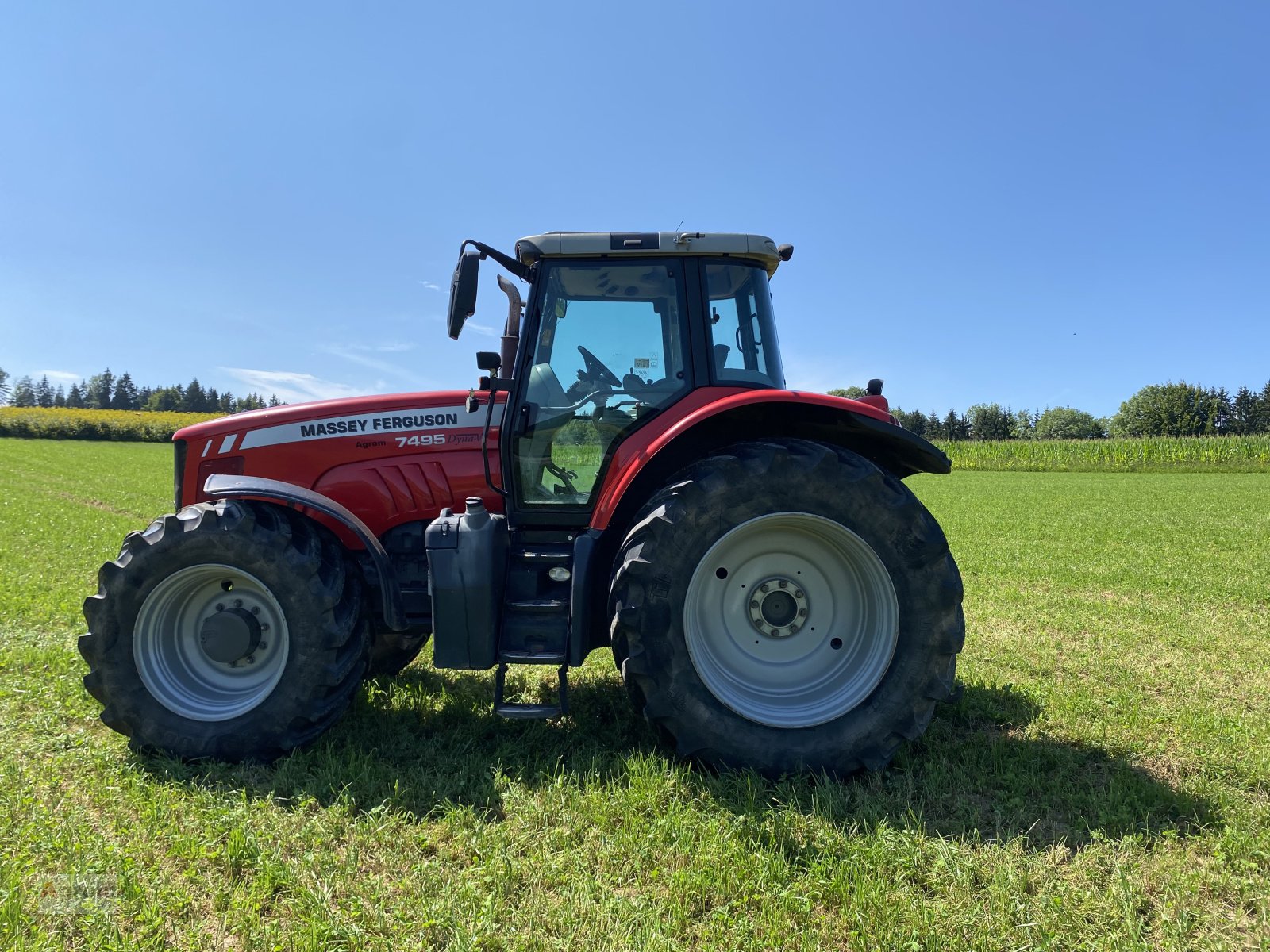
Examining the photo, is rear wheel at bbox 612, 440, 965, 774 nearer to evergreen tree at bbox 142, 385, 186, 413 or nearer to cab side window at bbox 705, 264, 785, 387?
cab side window at bbox 705, 264, 785, 387

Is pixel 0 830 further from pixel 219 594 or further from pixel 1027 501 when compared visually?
pixel 1027 501

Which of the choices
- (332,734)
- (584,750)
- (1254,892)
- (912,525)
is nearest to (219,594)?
(332,734)

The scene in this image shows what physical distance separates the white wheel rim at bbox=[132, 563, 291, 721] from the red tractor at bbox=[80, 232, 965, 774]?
0.4 inches

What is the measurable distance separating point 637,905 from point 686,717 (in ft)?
2.79

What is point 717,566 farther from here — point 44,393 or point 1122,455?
point 44,393

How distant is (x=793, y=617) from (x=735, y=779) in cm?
74

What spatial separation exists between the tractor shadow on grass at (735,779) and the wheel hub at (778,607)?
0.63 m

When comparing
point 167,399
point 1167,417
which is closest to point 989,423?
point 1167,417

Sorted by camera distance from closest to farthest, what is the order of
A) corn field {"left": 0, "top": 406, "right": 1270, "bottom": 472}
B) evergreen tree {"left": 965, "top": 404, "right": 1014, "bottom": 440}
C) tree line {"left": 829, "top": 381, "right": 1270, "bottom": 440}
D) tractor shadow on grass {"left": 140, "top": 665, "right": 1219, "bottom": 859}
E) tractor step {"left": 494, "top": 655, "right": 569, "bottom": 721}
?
tractor shadow on grass {"left": 140, "top": 665, "right": 1219, "bottom": 859}
tractor step {"left": 494, "top": 655, "right": 569, "bottom": 721}
corn field {"left": 0, "top": 406, "right": 1270, "bottom": 472}
tree line {"left": 829, "top": 381, "right": 1270, "bottom": 440}
evergreen tree {"left": 965, "top": 404, "right": 1014, "bottom": 440}

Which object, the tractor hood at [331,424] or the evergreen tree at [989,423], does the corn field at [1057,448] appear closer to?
the tractor hood at [331,424]

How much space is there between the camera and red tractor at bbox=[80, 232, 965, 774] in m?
2.99

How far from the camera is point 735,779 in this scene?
9.50ft

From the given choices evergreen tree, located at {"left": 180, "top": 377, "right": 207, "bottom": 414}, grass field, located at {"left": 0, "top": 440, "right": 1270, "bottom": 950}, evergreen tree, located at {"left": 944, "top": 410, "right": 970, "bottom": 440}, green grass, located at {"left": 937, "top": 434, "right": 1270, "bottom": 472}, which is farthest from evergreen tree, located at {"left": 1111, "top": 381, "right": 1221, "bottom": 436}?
evergreen tree, located at {"left": 180, "top": 377, "right": 207, "bottom": 414}

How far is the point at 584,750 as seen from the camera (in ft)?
10.7
